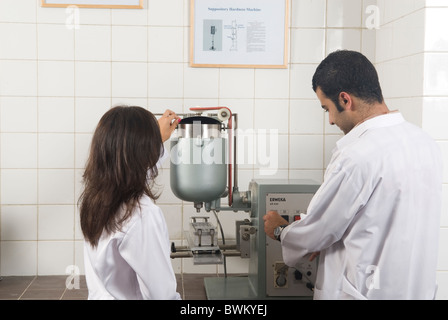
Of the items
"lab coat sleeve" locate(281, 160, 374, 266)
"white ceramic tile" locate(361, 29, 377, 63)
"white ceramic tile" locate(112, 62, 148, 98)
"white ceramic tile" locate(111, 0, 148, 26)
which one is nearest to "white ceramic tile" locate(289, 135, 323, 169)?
"white ceramic tile" locate(361, 29, 377, 63)

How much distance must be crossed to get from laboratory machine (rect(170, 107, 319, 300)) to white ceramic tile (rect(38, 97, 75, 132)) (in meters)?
0.77

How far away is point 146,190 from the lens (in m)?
1.37

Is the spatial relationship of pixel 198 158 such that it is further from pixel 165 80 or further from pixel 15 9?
pixel 15 9

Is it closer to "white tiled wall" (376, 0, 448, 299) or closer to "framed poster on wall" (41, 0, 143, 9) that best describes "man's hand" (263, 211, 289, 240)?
"white tiled wall" (376, 0, 448, 299)

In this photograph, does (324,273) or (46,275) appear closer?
(324,273)

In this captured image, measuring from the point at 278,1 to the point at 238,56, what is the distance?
0.34 metres

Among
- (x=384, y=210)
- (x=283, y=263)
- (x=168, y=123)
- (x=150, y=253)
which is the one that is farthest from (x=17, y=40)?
(x=384, y=210)

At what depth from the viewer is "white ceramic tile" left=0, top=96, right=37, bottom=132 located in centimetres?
Result: 263

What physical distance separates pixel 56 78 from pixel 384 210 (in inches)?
71.8

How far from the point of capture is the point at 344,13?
2.73m

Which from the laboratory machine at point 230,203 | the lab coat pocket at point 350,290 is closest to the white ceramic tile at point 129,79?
the laboratory machine at point 230,203


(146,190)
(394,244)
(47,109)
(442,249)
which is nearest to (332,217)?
(394,244)

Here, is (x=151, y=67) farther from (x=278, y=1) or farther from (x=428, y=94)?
(x=428, y=94)

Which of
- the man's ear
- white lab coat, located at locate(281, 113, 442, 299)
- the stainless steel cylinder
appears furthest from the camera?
the stainless steel cylinder
